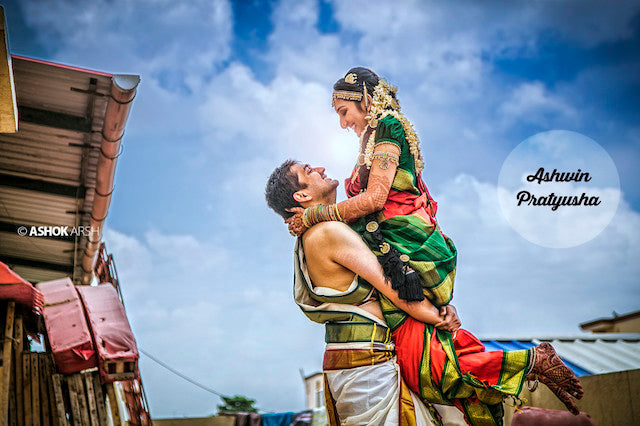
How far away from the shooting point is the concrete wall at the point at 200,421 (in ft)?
38.7

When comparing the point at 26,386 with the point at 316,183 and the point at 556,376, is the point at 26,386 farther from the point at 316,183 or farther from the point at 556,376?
the point at 556,376

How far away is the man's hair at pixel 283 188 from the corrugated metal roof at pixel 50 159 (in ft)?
10.5

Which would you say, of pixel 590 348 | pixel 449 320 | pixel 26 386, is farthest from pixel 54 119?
pixel 590 348

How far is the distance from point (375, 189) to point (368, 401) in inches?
42.1

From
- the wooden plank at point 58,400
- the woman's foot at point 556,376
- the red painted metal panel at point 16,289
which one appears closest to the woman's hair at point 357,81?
the woman's foot at point 556,376

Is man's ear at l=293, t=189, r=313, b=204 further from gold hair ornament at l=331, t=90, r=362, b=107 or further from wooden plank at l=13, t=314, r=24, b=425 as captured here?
wooden plank at l=13, t=314, r=24, b=425

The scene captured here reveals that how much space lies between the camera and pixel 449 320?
3.27 meters

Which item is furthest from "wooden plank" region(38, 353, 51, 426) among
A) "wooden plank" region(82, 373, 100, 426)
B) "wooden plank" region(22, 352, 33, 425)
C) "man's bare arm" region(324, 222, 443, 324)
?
"man's bare arm" region(324, 222, 443, 324)

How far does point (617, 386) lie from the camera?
571 cm

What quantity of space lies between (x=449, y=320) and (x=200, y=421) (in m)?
9.98

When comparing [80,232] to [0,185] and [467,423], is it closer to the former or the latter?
[0,185]

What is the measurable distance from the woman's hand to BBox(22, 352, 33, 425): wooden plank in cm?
401

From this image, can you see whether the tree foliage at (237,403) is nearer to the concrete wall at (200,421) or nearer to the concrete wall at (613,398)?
the concrete wall at (200,421)

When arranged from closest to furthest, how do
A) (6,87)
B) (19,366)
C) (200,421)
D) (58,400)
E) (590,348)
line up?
(6,87) < (19,366) < (58,400) < (590,348) < (200,421)
